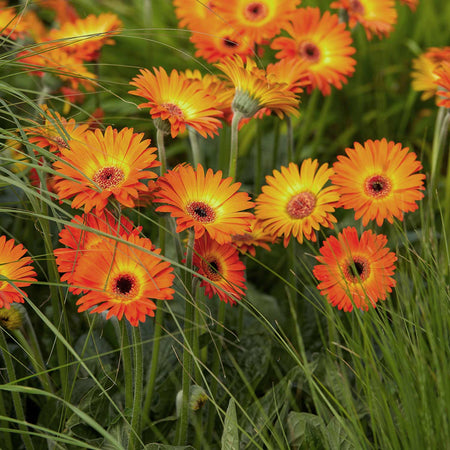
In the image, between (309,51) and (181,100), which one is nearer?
(181,100)

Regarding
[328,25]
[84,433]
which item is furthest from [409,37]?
[84,433]

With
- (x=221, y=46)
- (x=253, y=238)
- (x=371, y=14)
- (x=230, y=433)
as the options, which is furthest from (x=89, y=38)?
(x=230, y=433)

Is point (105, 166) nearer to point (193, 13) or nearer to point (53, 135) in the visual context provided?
point (53, 135)

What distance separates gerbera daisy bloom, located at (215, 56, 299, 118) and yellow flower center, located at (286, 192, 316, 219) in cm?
12

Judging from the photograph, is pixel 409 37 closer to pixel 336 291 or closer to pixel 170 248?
pixel 170 248

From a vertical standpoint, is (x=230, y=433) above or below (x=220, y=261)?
below

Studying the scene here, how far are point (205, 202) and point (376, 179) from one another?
254 millimetres

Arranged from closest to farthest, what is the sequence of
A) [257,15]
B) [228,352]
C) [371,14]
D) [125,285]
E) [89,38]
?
[125,285] → [228,352] → [89,38] → [257,15] → [371,14]

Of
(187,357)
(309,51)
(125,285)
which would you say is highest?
(309,51)

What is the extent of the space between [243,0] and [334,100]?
95 centimetres

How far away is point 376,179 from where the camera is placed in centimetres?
103

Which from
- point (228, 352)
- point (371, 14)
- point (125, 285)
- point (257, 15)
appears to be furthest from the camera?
point (371, 14)

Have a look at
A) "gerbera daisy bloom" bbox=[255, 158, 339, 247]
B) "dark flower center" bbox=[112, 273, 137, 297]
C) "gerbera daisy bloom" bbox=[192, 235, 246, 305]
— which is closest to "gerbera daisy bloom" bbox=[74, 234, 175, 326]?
"dark flower center" bbox=[112, 273, 137, 297]

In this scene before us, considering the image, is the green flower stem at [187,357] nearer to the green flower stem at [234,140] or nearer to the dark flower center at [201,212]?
the dark flower center at [201,212]
